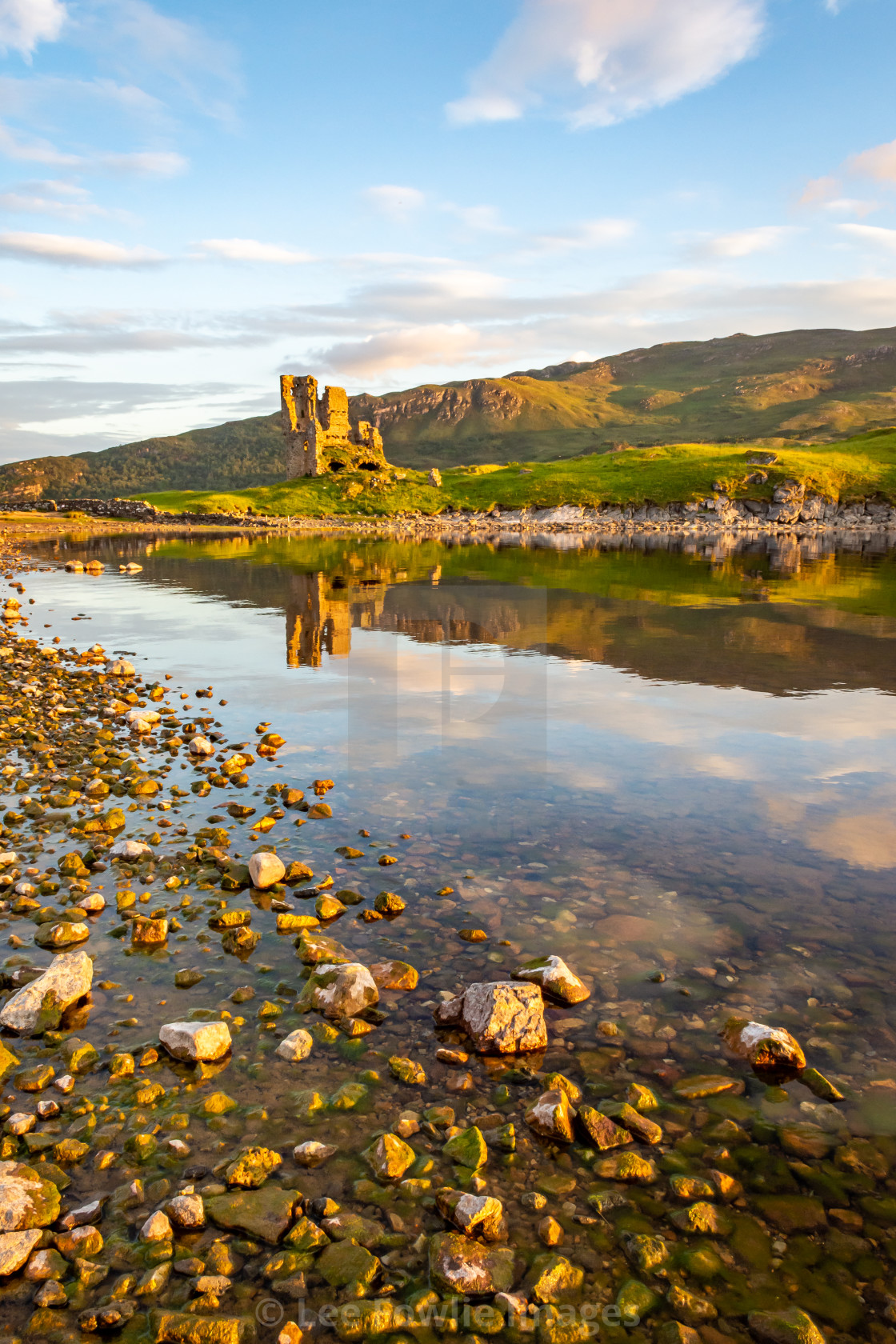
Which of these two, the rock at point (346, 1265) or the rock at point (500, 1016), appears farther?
the rock at point (500, 1016)

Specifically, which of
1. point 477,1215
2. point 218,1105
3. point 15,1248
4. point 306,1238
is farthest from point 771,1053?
point 15,1248

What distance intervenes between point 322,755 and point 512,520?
490 ft

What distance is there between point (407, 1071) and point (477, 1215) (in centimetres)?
160

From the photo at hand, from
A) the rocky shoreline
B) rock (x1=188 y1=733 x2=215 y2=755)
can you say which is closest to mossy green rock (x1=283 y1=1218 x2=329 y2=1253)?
rock (x1=188 y1=733 x2=215 y2=755)

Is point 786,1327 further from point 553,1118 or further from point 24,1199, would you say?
point 24,1199

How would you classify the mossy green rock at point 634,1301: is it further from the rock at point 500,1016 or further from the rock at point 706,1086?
the rock at point 500,1016

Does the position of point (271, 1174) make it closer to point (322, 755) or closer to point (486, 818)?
point (486, 818)

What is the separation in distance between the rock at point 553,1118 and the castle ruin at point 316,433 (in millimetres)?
182226

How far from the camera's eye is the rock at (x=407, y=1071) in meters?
6.50

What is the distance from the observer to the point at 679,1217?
5277mm

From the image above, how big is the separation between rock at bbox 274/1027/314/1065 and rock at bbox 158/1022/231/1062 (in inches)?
19.9

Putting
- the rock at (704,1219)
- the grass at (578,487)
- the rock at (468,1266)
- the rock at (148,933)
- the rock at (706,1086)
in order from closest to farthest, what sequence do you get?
the rock at (468,1266) → the rock at (704,1219) → the rock at (706,1086) → the rock at (148,933) → the grass at (578,487)

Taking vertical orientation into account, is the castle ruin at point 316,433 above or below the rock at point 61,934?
above

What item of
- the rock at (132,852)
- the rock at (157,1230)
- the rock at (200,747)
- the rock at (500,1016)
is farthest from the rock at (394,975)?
the rock at (200,747)
